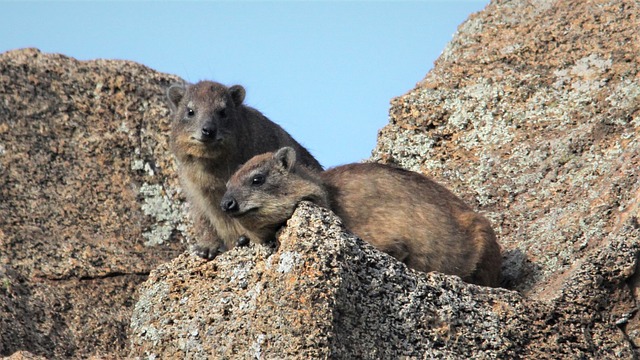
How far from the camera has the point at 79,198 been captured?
40.5 feet

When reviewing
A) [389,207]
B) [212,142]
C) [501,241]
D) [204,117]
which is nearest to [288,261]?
[389,207]

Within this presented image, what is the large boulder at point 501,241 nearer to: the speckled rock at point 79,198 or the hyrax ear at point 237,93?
the hyrax ear at point 237,93

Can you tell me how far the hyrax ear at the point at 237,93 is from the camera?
1239cm

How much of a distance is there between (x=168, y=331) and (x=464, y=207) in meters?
3.43

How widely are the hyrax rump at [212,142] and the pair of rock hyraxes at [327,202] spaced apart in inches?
0.5

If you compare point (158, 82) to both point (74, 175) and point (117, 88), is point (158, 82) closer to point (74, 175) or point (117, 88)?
point (117, 88)

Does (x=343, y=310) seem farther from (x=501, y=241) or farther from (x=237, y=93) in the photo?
(x=237, y=93)

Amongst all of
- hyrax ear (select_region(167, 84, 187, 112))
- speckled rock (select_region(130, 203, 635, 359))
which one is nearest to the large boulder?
speckled rock (select_region(130, 203, 635, 359))

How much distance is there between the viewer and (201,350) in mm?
8156

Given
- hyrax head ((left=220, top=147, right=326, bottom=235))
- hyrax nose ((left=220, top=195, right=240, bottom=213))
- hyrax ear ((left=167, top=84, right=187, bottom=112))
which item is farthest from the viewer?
hyrax ear ((left=167, top=84, right=187, bottom=112))

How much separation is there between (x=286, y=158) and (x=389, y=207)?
1109mm

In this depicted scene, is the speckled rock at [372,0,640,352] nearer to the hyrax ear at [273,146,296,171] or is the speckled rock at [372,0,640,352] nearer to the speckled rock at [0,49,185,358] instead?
the hyrax ear at [273,146,296,171]

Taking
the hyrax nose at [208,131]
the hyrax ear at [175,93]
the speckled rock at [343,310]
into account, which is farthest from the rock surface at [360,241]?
the hyrax nose at [208,131]

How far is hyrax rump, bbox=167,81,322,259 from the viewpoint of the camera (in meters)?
11.1
